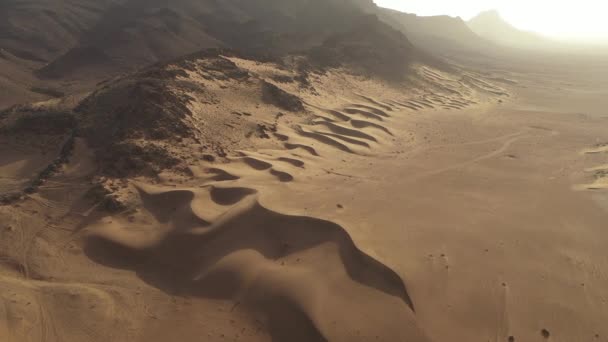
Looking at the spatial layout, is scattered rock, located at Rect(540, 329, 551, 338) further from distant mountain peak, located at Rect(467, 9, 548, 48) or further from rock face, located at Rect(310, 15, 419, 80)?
distant mountain peak, located at Rect(467, 9, 548, 48)

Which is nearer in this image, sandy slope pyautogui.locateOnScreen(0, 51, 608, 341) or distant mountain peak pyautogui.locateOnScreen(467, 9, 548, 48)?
sandy slope pyautogui.locateOnScreen(0, 51, 608, 341)

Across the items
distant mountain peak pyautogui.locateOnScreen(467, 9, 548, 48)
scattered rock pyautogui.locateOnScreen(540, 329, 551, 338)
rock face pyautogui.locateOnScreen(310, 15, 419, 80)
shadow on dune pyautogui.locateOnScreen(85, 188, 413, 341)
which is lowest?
shadow on dune pyautogui.locateOnScreen(85, 188, 413, 341)

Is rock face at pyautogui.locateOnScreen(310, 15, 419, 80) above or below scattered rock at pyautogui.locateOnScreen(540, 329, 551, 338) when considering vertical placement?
above

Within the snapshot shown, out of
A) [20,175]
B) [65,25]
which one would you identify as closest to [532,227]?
[20,175]

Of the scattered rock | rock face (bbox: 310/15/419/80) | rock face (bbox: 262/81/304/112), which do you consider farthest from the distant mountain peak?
the scattered rock

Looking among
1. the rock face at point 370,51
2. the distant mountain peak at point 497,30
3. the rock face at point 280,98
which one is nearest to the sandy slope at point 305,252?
the rock face at point 280,98

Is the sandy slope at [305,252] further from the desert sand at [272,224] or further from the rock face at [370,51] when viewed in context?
the rock face at [370,51]

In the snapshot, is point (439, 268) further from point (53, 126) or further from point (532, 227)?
point (53, 126)
